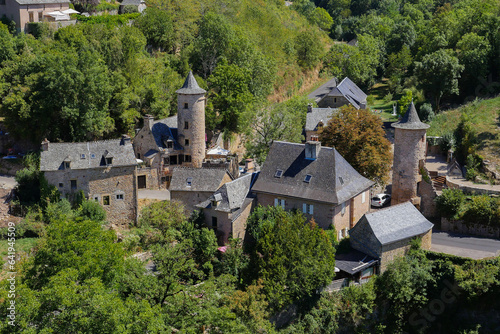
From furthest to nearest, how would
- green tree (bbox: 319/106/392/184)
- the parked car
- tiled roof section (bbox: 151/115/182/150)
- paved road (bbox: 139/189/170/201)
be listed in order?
1. tiled roof section (bbox: 151/115/182/150)
2. paved road (bbox: 139/189/170/201)
3. the parked car
4. green tree (bbox: 319/106/392/184)

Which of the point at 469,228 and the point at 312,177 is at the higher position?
the point at 312,177

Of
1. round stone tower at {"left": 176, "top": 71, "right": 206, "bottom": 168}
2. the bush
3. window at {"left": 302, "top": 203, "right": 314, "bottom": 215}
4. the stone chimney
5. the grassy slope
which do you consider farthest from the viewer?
the grassy slope

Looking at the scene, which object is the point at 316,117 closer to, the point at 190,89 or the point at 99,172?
the point at 190,89

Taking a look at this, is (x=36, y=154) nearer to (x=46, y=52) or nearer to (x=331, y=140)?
(x=46, y=52)

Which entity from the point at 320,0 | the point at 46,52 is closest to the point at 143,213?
the point at 46,52

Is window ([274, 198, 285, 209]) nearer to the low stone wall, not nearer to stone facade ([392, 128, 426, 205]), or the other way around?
stone facade ([392, 128, 426, 205])

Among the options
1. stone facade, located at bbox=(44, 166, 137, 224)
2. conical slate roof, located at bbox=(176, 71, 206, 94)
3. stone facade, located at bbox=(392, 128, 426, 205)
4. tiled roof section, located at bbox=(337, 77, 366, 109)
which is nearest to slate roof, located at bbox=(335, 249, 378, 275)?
stone facade, located at bbox=(392, 128, 426, 205)

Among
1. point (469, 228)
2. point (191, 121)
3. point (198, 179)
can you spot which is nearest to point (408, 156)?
point (469, 228)

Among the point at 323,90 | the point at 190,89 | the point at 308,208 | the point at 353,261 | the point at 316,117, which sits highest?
the point at 190,89

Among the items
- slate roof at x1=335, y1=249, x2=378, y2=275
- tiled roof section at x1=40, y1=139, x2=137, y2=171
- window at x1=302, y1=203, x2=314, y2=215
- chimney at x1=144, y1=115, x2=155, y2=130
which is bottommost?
slate roof at x1=335, y1=249, x2=378, y2=275
